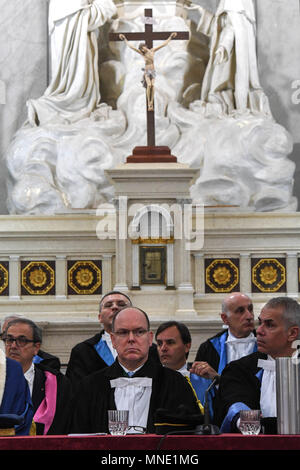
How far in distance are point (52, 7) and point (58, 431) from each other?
933 centimetres

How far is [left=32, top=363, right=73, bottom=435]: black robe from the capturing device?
6.41 meters

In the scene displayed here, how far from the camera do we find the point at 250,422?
15.1ft

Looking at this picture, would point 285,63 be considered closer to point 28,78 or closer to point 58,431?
point 28,78

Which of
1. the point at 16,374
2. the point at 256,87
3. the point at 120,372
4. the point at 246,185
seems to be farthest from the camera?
the point at 256,87

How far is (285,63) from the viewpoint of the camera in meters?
15.7

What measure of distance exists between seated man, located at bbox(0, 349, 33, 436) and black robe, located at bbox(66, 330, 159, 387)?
2140mm

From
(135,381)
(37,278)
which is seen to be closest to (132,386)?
(135,381)

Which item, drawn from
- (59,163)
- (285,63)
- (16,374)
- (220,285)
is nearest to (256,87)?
(285,63)

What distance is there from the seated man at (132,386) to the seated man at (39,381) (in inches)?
31.9

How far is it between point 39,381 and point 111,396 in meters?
1.06

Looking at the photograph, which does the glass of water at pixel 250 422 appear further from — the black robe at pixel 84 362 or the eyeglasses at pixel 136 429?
the black robe at pixel 84 362

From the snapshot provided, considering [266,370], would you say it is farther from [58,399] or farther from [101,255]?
[101,255]

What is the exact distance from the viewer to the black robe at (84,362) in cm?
744

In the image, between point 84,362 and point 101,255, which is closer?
point 84,362
